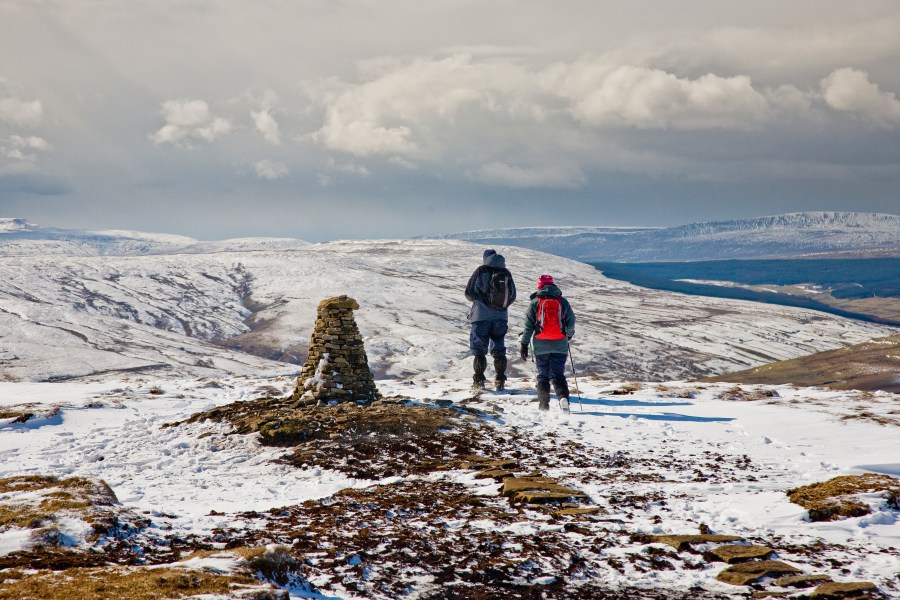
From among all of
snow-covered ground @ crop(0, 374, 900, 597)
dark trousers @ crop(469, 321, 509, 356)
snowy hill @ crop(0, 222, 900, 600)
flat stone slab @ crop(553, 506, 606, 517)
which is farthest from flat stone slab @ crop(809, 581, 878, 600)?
dark trousers @ crop(469, 321, 509, 356)

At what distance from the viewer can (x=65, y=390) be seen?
24.0 metres

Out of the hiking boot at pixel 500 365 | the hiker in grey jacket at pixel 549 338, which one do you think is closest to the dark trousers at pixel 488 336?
the hiking boot at pixel 500 365

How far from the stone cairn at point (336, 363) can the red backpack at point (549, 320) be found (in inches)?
205

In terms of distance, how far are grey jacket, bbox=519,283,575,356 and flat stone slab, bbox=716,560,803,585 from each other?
11679mm

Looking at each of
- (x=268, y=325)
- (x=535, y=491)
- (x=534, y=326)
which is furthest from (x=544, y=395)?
(x=268, y=325)

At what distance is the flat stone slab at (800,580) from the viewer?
616 centimetres

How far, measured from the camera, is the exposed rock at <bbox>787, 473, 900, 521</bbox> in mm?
8156

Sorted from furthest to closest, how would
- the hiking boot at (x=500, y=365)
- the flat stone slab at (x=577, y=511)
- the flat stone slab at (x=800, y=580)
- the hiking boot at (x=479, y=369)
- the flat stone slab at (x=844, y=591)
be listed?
the hiking boot at (x=500, y=365) → the hiking boot at (x=479, y=369) → the flat stone slab at (x=577, y=511) → the flat stone slab at (x=800, y=580) → the flat stone slab at (x=844, y=591)

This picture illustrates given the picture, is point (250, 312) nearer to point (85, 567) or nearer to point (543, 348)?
point (543, 348)

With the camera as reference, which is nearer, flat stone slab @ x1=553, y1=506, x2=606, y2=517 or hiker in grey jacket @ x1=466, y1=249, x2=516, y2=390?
flat stone slab @ x1=553, y1=506, x2=606, y2=517

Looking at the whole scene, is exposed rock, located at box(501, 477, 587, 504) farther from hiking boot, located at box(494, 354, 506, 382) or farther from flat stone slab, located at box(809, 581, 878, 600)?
hiking boot, located at box(494, 354, 506, 382)

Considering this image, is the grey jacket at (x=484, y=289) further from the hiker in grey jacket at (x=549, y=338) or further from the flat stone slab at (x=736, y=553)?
the flat stone slab at (x=736, y=553)

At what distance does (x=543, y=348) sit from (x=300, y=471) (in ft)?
27.6

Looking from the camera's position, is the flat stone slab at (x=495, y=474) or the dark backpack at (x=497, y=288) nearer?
the flat stone slab at (x=495, y=474)
